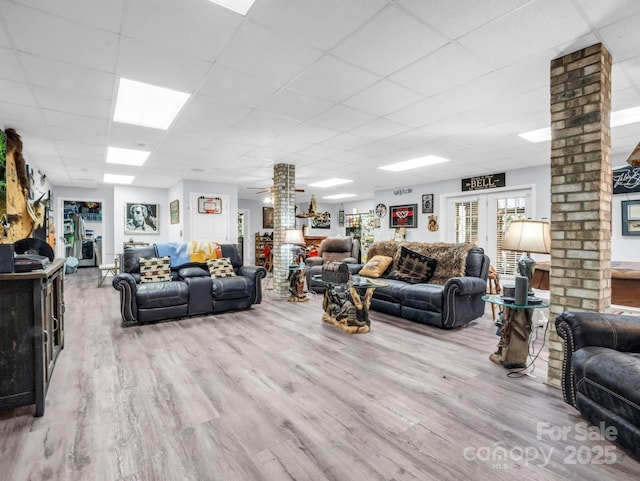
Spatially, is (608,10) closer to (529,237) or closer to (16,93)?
(529,237)

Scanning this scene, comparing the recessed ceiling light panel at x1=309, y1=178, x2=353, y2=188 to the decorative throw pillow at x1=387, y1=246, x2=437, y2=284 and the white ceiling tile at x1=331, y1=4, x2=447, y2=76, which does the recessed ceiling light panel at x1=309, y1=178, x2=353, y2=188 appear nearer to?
the decorative throw pillow at x1=387, y1=246, x2=437, y2=284

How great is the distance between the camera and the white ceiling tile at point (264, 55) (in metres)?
2.24

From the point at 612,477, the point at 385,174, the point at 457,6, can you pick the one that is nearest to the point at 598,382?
the point at 612,477

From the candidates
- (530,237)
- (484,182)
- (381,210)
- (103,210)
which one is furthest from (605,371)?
(103,210)

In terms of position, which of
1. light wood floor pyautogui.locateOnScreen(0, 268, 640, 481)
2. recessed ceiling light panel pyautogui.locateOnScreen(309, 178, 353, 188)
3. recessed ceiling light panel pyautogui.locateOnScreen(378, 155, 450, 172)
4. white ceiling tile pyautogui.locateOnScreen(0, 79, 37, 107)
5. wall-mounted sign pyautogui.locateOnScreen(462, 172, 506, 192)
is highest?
white ceiling tile pyautogui.locateOnScreen(0, 79, 37, 107)

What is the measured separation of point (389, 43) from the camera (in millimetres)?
2336

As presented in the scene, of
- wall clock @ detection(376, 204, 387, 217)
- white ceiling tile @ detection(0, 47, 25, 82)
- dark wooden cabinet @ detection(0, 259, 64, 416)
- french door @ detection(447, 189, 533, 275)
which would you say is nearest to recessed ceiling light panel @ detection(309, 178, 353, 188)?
wall clock @ detection(376, 204, 387, 217)

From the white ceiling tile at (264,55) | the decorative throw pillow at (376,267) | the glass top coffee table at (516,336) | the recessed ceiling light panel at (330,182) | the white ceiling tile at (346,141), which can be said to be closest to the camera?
the white ceiling tile at (264,55)

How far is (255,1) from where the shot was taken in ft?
6.25

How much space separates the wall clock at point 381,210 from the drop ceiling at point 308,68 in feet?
14.0

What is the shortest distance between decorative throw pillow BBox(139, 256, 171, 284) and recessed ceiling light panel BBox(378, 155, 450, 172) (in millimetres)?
4353

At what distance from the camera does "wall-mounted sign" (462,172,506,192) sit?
6.84 m

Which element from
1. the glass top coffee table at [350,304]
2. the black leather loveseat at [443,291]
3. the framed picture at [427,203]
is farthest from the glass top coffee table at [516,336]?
the framed picture at [427,203]

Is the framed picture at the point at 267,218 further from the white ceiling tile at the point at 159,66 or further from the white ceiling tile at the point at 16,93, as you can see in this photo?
the white ceiling tile at the point at 159,66
